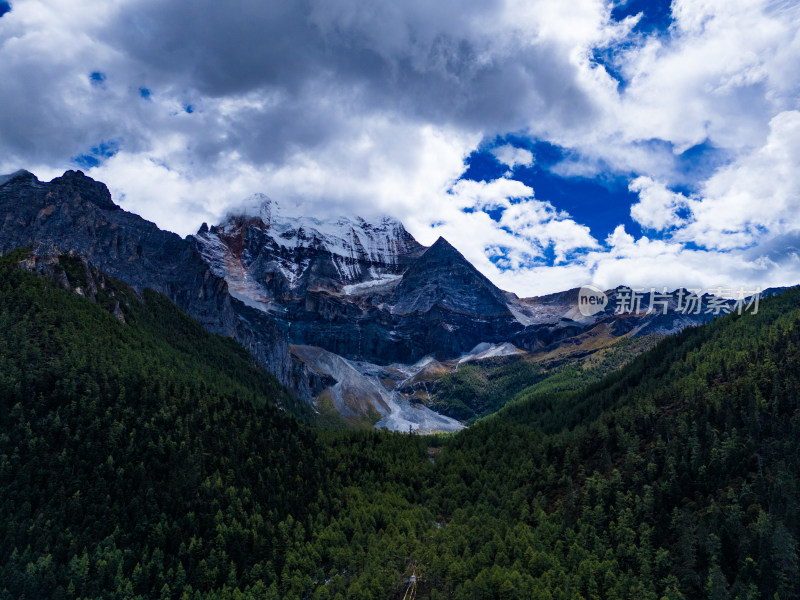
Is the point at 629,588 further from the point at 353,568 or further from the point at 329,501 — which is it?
the point at 329,501

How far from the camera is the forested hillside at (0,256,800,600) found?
105 meters

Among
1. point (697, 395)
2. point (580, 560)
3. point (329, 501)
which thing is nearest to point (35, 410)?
point (329, 501)

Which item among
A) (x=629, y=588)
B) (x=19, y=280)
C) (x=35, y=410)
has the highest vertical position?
(x=19, y=280)

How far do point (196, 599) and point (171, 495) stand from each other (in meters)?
32.0

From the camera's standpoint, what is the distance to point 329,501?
150 metres

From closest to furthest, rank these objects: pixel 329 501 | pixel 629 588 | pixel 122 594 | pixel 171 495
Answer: pixel 629 588 → pixel 122 594 → pixel 171 495 → pixel 329 501

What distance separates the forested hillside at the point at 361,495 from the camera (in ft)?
344

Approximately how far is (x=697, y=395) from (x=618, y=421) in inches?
944

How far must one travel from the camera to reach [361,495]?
15612cm

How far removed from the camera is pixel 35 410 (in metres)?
136

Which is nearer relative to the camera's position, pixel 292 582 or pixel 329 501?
pixel 292 582

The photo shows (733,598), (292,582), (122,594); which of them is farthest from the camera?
(292,582)

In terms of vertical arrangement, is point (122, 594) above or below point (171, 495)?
below

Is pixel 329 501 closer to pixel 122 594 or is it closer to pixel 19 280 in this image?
pixel 122 594
